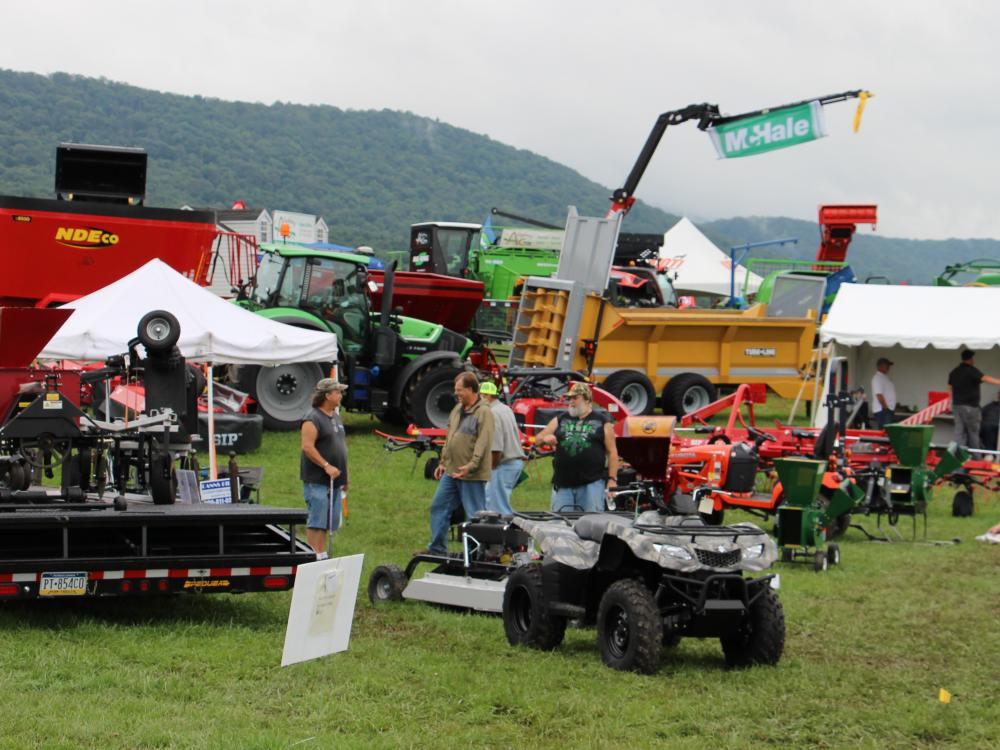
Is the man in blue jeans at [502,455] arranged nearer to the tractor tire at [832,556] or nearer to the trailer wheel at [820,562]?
the trailer wheel at [820,562]

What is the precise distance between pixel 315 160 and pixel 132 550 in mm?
119115

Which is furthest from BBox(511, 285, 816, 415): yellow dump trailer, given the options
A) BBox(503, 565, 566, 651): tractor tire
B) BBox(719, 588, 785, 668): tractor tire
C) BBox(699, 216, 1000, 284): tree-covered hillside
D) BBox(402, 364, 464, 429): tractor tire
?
→ BBox(699, 216, 1000, 284): tree-covered hillside

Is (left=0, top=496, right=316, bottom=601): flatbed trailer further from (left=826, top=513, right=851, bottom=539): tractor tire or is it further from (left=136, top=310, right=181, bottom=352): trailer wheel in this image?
(left=826, top=513, right=851, bottom=539): tractor tire

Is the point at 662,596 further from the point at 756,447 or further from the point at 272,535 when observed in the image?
the point at 756,447

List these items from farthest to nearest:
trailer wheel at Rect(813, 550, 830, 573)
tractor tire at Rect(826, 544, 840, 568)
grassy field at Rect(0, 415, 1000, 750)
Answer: tractor tire at Rect(826, 544, 840, 568), trailer wheel at Rect(813, 550, 830, 573), grassy field at Rect(0, 415, 1000, 750)

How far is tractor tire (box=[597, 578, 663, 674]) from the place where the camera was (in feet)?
25.4

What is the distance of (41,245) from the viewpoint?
59.4 ft

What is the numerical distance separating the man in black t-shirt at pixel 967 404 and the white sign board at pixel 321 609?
42.1ft

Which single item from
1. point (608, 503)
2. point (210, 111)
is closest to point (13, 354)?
point (608, 503)

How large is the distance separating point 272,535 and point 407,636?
3.76 ft

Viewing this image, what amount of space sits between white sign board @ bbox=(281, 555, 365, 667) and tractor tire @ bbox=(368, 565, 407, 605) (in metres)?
2.23

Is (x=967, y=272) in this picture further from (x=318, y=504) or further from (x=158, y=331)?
(x=158, y=331)

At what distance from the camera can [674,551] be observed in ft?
25.9

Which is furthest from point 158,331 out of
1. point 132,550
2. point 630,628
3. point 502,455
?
point 630,628
